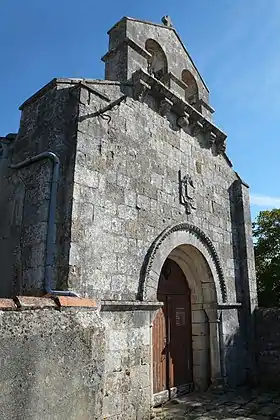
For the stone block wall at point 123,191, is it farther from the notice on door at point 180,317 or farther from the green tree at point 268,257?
the green tree at point 268,257

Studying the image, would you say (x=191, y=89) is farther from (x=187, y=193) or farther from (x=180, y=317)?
(x=180, y=317)

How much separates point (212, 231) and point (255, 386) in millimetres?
2792

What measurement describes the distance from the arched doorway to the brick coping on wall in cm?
272

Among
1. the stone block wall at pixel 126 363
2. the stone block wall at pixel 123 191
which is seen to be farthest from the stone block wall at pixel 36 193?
the stone block wall at pixel 126 363

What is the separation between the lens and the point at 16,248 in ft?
12.6

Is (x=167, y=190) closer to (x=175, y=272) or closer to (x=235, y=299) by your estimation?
(x=175, y=272)

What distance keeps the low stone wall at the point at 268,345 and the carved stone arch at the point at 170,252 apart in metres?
1.07

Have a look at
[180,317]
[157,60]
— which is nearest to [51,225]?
[180,317]

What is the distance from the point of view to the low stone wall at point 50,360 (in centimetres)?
190

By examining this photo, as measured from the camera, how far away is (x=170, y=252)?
5.21 metres

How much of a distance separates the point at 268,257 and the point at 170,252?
21.4ft

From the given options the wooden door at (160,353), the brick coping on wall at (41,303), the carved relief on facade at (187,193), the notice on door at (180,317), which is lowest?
the wooden door at (160,353)

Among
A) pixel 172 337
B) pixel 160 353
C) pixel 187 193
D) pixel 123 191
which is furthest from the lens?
pixel 187 193

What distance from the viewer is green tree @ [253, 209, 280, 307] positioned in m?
9.67
